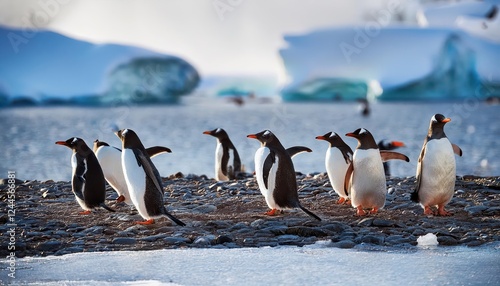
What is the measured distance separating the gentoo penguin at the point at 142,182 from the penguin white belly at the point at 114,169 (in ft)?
2.98

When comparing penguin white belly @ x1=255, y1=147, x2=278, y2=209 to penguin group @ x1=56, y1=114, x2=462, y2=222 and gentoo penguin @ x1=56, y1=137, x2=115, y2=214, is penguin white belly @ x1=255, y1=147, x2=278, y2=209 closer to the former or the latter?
penguin group @ x1=56, y1=114, x2=462, y2=222

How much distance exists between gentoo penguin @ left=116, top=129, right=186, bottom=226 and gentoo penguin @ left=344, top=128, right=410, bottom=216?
1280mm

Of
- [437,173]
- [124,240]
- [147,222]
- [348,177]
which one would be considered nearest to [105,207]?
[147,222]

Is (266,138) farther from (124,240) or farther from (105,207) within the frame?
(124,240)

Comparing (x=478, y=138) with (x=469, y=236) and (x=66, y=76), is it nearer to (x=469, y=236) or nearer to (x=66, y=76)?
(x=469, y=236)

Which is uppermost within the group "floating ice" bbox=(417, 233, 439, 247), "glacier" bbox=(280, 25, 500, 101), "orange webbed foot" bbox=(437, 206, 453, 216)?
"glacier" bbox=(280, 25, 500, 101)

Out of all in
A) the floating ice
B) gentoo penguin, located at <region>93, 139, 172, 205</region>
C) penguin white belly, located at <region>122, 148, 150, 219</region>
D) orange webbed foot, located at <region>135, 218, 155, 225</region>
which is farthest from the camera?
gentoo penguin, located at <region>93, 139, 172, 205</region>

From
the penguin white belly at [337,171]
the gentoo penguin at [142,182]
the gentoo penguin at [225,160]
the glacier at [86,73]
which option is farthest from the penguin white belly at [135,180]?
the glacier at [86,73]

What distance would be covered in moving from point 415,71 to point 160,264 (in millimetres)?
27889

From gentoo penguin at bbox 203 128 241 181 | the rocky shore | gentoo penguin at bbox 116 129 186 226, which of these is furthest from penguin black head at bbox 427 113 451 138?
gentoo penguin at bbox 203 128 241 181

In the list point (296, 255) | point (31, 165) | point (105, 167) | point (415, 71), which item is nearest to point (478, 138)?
point (415, 71)

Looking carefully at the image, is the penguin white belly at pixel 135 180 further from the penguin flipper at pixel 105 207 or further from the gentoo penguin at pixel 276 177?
the gentoo penguin at pixel 276 177

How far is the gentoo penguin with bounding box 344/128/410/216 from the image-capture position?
5230 millimetres

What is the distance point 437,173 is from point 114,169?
2428mm
